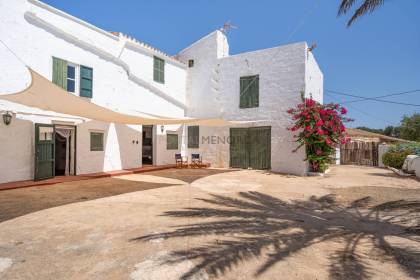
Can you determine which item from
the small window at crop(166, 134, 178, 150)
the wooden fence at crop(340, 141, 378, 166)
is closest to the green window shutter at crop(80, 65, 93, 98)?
the small window at crop(166, 134, 178, 150)

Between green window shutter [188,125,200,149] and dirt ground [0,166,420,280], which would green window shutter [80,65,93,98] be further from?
green window shutter [188,125,200,149]

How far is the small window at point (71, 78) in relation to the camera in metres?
9.05

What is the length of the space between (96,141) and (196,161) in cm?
527

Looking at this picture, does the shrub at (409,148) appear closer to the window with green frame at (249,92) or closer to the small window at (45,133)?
the window with green frame at (249,92)

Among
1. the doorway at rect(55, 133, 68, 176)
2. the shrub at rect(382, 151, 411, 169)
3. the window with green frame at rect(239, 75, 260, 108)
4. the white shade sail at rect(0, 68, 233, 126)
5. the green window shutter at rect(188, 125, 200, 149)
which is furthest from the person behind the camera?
the green window shutter at rect(188, 125, 200, 149)

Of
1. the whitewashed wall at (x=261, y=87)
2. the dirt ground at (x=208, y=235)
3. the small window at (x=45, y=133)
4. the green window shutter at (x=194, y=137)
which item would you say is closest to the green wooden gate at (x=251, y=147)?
the whitewashed wall at (x=261, y=87)

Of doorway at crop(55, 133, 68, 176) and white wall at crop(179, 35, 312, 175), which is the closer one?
doorway at crop(55, 133, 68, 176)

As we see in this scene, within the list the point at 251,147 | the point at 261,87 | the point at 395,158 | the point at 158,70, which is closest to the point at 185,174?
the point at 251,147

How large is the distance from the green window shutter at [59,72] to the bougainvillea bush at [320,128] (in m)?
8.49

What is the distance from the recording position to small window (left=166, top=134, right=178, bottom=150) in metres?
13.4

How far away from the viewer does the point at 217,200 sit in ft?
19.6

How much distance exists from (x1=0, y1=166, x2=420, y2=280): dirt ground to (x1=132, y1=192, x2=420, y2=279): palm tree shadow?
0.01m

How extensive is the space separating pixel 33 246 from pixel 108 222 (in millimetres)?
1127

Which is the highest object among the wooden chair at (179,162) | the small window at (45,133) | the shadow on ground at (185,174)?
the small window at (45,133)
